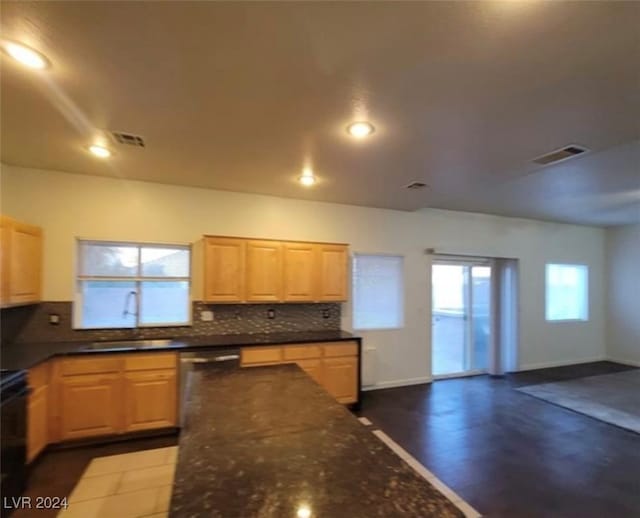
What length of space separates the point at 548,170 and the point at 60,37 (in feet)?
13.7

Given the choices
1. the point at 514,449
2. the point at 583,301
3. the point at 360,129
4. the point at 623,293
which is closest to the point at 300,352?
the point at 514,449

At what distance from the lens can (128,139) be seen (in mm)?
2949

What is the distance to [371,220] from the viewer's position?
5371mm

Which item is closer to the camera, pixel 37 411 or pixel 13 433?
pixel 13 433

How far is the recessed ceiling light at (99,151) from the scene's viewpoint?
3.12m

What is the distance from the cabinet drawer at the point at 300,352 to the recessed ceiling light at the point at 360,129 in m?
2.56

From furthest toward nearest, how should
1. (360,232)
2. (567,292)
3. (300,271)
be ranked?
(567,292)
(360,232)
(300,271)

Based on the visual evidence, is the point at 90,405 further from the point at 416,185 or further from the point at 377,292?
the point at 416,185

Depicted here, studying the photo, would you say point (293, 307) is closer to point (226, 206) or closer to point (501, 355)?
point (226, 206)

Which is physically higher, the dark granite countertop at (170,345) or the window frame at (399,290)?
the window frame at (399,290)

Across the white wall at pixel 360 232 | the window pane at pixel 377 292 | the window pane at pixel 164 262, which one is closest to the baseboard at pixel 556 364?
the white wall at pixel 360 232

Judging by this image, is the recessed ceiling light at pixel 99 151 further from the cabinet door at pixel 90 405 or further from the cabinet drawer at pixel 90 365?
the cabinet door at pixel 90 405

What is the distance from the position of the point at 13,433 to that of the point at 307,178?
3.27 meters

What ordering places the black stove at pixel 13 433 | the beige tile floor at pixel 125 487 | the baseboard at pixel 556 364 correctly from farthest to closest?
1. the baseboard at pixel 556 364
2. the beige tile floor at pixel 125 487
3. the black stove at pixel 13 433
